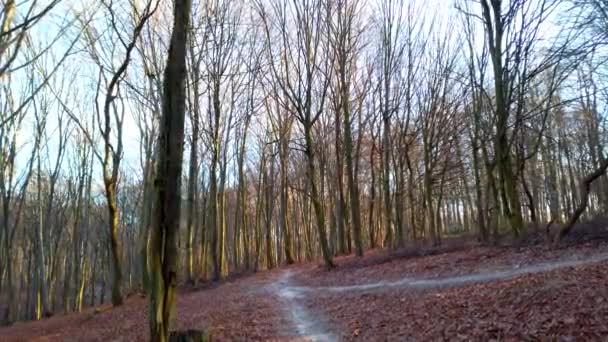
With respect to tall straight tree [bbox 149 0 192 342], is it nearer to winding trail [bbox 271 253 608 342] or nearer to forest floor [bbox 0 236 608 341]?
forest floor [bbox 0 236 608 341]

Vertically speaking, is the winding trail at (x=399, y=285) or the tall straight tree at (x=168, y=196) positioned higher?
the tall straight tree at (x=168, y=196)

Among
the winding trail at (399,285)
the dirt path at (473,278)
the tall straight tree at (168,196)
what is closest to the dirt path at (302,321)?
the winding trail at (399,285)

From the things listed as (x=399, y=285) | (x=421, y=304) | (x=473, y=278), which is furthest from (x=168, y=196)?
(x=473, y=278)

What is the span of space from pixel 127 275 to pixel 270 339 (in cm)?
3751

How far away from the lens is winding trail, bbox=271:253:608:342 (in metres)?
8.69

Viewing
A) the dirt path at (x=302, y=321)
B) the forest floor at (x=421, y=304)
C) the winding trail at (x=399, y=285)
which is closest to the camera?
the forest floor at (x=421, y=304)

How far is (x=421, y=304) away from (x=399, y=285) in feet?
9.61

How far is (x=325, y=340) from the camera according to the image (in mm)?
7820

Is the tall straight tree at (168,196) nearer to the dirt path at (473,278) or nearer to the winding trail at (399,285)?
the winding trail at (399,285)

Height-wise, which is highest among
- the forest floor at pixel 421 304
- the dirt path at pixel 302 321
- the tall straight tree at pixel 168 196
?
the tall straight tree at pixel 168 196

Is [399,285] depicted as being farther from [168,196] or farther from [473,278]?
[168,196]

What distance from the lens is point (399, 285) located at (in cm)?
1146

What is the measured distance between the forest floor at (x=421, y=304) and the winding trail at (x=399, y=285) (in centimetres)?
3

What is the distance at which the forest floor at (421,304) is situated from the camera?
6114 millimetres
